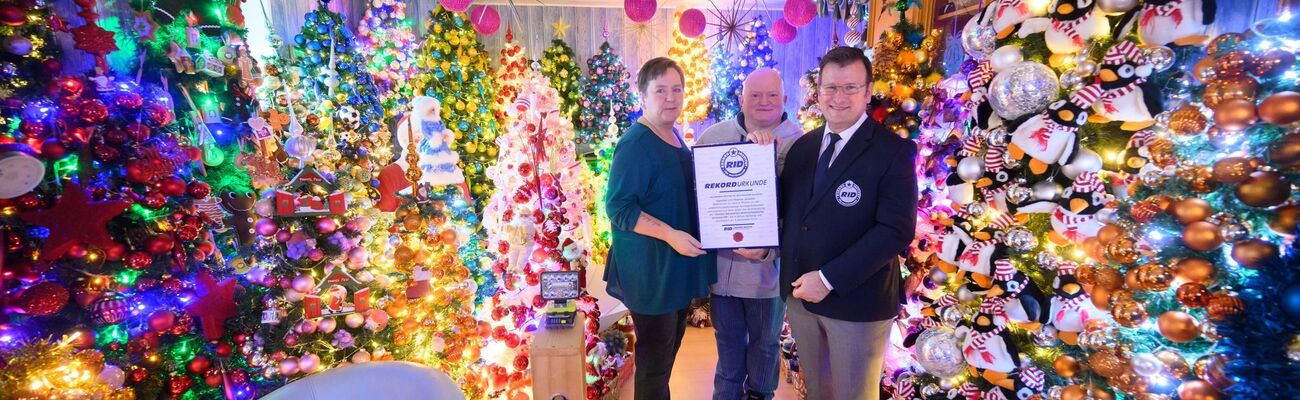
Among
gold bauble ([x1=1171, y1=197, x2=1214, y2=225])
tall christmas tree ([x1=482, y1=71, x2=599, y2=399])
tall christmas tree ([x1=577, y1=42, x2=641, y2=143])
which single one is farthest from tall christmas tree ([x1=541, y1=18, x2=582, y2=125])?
gold bauble ([x1=1171, y1=197, x2=1214, y2=225])

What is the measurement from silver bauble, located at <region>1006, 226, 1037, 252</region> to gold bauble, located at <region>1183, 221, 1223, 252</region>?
1.94 feet

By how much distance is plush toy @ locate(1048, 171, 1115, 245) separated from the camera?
146 cm

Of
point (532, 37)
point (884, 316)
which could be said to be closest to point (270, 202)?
point (884, 316)

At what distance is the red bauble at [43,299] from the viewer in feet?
4.45

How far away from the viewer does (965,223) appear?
1.91m

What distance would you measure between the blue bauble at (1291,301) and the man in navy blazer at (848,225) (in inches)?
29.6

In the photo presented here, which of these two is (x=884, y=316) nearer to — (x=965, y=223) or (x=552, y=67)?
(x=965, y=223)

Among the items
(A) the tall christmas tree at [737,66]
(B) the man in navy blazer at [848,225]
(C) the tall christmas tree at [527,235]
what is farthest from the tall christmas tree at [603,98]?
(B) the man in navy blazer at [848,225]

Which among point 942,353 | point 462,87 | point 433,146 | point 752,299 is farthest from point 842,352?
point 462,87

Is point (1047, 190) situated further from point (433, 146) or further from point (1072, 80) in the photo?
point (433, 146)

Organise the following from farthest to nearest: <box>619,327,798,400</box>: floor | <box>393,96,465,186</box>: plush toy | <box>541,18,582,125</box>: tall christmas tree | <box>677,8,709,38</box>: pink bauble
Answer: <box>541,18,582,125</box>: tall christmas tree → <box>677,8,709,38</box>: pink bauble → <box>393,96,465,186</box>: plush toy → <box>619,327,798,400</box>: floor

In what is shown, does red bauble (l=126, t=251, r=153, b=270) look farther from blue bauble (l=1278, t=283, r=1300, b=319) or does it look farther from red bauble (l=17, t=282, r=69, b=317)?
blue bauble (l=1278, t=283, r=1300, b=319)

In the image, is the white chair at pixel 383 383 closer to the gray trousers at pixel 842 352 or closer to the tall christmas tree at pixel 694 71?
the gray trousers at pixel 842 352

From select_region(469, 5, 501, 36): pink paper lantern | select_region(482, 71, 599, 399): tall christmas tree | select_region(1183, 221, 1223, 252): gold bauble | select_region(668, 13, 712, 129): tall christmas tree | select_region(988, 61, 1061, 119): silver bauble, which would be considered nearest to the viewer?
select_region(1183, 221, 1223, 252): gold bauble
